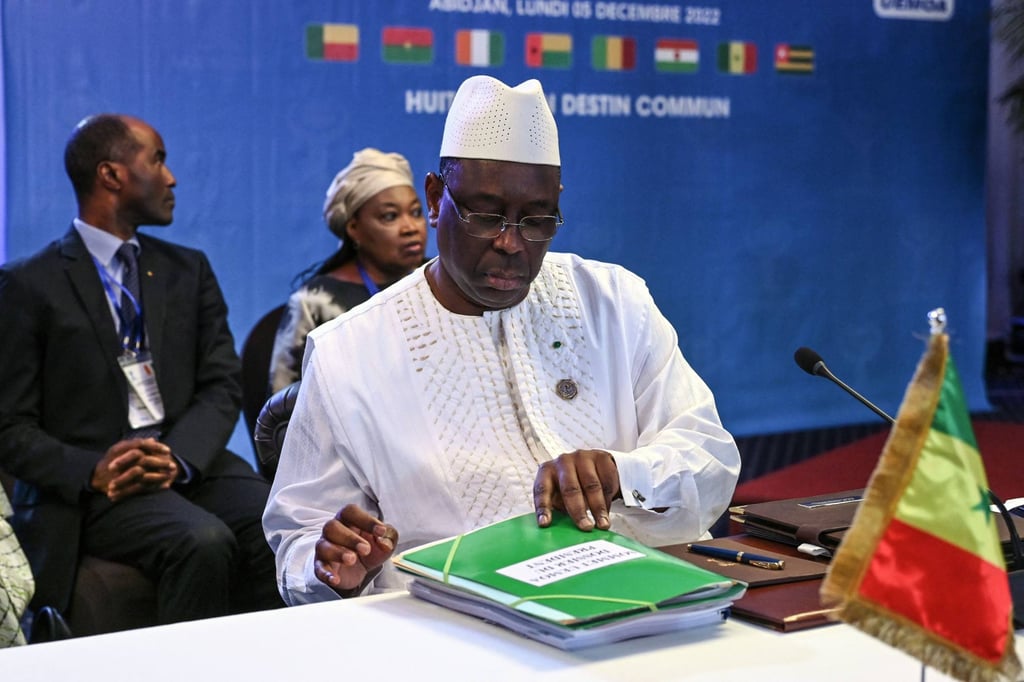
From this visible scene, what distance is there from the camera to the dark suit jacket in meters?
3.56

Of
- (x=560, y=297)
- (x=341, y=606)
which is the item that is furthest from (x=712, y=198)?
(x=341, y=606)

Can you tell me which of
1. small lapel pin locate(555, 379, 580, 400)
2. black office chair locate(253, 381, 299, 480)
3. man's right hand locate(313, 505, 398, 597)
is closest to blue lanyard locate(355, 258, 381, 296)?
black office chair locate(253, 381, 299, 480)

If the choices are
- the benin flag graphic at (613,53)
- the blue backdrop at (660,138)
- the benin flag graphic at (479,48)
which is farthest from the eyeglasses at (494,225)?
the benin flag graphic at (613,53)

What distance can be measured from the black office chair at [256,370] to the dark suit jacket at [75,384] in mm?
118

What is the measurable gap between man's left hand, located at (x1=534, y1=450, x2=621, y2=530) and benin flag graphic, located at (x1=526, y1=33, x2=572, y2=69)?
458cm

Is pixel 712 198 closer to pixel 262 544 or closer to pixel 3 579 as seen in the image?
pixel 262 544

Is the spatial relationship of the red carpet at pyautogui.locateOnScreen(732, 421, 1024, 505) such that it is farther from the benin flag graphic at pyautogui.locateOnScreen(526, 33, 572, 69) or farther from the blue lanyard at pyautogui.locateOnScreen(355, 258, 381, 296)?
the benin flag graphic at pyautogui.locateOnScreen(526, 33, 572, 69)

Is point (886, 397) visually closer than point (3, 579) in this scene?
No

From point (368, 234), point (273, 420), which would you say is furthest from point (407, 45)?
point (273, 420)

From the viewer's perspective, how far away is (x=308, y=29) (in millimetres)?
5668

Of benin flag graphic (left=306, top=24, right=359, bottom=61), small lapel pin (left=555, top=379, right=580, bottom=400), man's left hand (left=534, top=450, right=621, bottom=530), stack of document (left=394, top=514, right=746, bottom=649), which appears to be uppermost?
benin flag graphic (left=306, top=24, right=359, bottom=61)

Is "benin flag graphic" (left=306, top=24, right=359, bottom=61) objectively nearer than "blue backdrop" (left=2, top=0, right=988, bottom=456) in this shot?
No

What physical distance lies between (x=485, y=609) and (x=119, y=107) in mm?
4083

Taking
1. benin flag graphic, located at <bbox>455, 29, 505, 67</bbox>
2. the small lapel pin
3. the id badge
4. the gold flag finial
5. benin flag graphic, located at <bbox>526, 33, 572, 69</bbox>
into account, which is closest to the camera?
the gold flag finial
